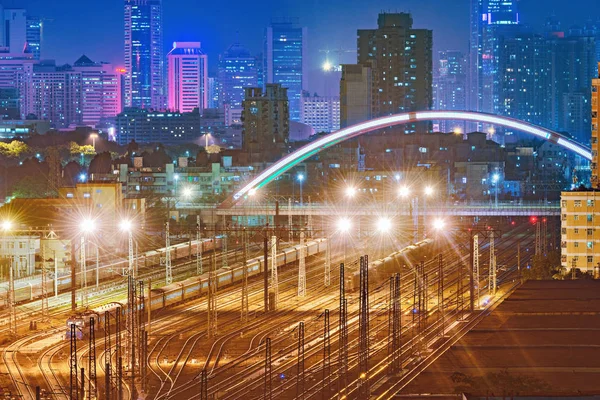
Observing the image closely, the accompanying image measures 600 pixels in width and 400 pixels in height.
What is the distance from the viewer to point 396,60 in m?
109

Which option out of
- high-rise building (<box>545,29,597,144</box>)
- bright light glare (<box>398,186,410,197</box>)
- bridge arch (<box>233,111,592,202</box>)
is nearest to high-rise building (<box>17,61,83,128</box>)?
high-rise building (<box>545,29,597,144</box>)

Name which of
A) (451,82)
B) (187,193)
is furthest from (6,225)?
(451,82)

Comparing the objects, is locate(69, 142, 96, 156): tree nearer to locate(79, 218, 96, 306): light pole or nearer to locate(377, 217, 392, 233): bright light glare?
locate(377, 217, 392, 233): bright light glare

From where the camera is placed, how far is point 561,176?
Answer: 82500mm

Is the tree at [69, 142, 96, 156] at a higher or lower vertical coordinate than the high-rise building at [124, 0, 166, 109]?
lower

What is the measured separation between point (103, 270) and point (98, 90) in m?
113

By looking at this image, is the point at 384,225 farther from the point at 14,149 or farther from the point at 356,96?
the point at 356,96

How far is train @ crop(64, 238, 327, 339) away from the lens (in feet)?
93.6

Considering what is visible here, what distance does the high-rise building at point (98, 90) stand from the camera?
14838cm

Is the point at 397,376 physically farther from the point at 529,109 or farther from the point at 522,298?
the point at 529,109

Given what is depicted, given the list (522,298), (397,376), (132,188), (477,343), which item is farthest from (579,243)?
(132,188)

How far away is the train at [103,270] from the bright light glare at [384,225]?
21.4ft

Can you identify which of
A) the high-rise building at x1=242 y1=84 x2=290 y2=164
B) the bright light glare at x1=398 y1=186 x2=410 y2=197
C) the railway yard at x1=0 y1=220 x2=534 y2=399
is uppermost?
the high-rise building at x1=242 y1=84 x2=290 y2=164

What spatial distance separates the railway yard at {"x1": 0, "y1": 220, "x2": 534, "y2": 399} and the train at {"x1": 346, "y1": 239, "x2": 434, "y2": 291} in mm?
97
